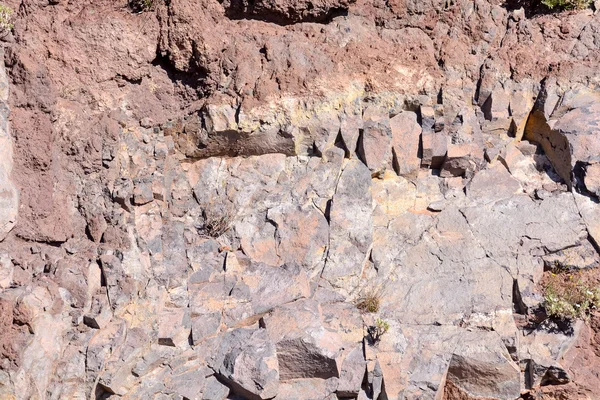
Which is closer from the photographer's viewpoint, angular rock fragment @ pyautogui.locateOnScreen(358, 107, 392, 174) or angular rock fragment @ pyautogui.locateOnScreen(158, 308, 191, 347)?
angular rock fragment @ pyautogui.locateOnScreen(158, 308, 191, 347)

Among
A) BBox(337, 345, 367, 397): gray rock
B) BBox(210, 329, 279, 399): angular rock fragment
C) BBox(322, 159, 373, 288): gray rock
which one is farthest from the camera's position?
BBox(322, 159, 373, 288): gray rock

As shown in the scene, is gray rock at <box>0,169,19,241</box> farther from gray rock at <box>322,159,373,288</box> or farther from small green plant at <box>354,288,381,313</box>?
Answer: small green plant at <box>354,288,381,313</box>

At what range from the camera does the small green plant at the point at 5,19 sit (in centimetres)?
451

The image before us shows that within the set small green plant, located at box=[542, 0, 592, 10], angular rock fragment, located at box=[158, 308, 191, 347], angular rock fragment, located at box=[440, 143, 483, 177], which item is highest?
Result: small green plant, located at box=[542, 0, 592, 10]

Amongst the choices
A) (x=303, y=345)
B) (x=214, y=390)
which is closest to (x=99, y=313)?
(x=214, y=390)

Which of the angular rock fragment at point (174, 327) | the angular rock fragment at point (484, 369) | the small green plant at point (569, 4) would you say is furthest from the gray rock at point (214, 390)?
the small green plant at point (569, 4)

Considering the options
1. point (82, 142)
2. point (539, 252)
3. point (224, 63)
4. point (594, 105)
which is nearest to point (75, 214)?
point (82, 142)

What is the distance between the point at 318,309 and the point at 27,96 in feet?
8.38

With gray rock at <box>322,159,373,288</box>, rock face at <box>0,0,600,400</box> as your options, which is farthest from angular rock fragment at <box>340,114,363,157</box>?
gray rock at <box>322,159,373,288</box>

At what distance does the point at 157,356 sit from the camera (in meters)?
4.05

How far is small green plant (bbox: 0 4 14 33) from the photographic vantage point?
14.8 ft

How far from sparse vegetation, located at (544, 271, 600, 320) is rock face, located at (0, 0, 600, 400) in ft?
0.35

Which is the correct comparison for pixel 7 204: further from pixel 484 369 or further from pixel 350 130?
pixel 484 369

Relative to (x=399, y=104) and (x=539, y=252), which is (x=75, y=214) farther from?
(x=539, y=252)
